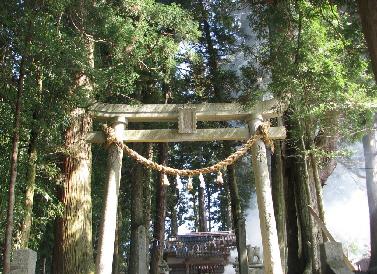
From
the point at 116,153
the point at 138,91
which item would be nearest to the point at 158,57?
the point at 116,153

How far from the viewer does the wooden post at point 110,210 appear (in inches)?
294

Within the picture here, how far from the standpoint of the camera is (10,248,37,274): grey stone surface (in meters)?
5.82

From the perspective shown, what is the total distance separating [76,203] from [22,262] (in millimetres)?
1641

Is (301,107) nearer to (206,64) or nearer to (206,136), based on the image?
(206,136)

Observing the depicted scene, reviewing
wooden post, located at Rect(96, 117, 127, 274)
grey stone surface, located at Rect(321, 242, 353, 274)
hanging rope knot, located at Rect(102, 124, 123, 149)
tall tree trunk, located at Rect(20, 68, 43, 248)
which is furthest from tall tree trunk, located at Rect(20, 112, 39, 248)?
grey stone surface, located at Rect(321, 242, 353, 274)

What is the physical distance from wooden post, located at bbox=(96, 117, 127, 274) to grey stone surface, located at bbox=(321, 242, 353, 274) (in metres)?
3.75

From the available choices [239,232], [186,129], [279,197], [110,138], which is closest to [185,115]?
[186,129]

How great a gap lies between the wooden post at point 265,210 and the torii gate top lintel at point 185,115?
257 millimetres

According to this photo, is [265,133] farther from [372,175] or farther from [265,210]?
[372,175]

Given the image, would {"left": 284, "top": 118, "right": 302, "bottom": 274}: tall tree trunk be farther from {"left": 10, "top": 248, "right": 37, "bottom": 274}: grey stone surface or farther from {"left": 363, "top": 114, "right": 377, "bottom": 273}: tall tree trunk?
{"left": 10, "top": 248, "right": 37, "bottom": 274}: grey stone surface

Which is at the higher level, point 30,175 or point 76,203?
point 30,175

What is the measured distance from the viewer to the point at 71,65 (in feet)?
20.6

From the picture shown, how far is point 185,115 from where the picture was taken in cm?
846

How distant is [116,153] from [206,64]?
19.9ft
